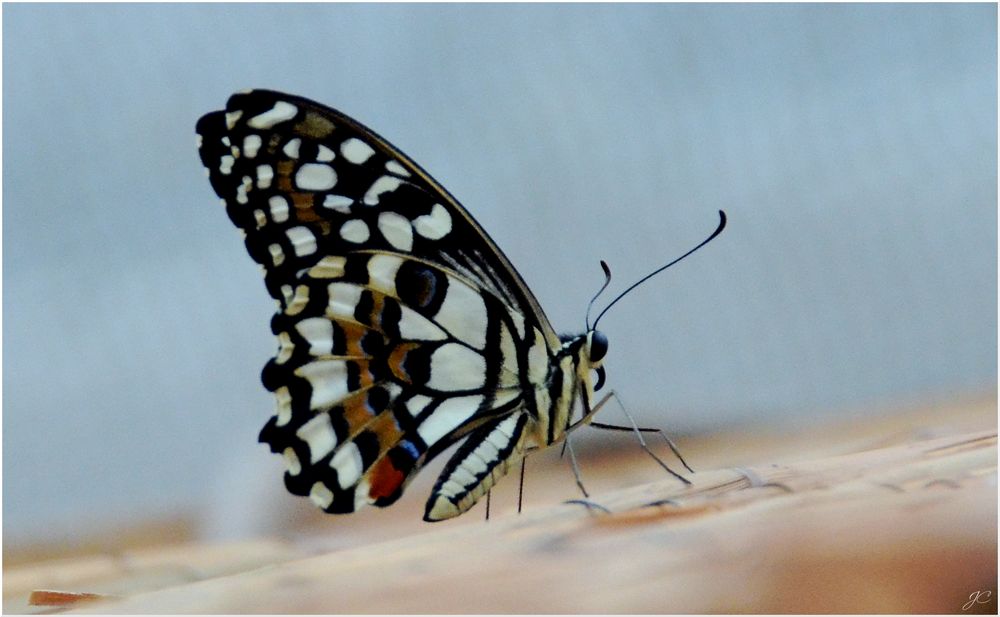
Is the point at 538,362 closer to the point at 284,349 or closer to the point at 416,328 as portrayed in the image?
the point at 416,328

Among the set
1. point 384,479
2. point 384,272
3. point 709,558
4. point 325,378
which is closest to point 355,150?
point 384,272

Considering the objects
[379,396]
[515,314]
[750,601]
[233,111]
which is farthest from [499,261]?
[750,601]

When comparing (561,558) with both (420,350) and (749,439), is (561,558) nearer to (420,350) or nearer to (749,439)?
(420,350)

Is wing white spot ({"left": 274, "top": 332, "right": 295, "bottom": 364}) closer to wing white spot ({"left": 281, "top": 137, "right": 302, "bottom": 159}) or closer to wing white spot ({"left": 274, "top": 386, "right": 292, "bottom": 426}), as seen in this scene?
wing white spot ({"left": 274, "top": 386, "right": 292, "bottom": 426})

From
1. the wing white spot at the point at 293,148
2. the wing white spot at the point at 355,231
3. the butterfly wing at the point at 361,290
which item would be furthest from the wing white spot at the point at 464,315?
the wing white spot at the point at 293,148

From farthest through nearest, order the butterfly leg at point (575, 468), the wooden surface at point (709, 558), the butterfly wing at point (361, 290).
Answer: the butterfly wing at point (361, 290)
the butterfly leg at point (575, 468)
the wooden surface at point (709, 558)

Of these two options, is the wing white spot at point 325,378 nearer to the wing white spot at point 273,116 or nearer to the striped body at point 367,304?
the striped body at point 367,304

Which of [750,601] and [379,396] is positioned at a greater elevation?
[379,396]
